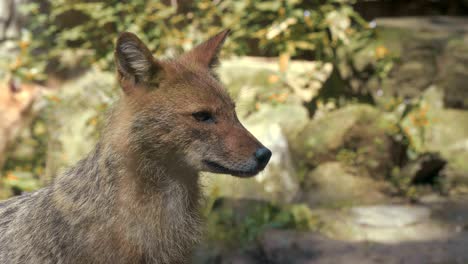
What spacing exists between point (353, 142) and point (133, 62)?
4857 mm

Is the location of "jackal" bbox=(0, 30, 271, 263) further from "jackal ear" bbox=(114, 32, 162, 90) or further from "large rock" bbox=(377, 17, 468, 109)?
"large rock" bbox=(377, 17, 468, 109)

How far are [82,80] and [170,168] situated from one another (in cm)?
626

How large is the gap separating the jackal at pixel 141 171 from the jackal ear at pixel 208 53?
1.06 ft

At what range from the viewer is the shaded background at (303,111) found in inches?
239

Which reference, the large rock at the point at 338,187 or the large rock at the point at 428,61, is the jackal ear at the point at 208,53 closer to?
the large rock at the point at 338,187

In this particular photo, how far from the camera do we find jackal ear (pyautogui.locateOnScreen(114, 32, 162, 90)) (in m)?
3.13

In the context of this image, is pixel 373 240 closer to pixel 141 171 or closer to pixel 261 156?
pixel 261 156

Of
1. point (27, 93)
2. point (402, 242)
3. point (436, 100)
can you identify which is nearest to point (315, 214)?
point (402, 242)

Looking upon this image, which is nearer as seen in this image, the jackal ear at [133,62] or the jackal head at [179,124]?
the jackal ear at [133,62]

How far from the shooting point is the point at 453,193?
7.14m

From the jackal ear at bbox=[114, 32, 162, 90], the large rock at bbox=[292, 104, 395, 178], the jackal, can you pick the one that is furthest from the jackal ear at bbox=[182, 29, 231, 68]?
the large rock at bbox=[292, 104, 395, 178]

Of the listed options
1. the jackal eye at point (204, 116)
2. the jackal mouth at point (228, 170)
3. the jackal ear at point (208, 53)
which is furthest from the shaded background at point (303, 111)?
the jackal eye at point (204, 116)

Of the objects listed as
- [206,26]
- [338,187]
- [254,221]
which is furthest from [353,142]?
[206,26]

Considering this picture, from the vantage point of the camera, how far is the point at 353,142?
298 inches
